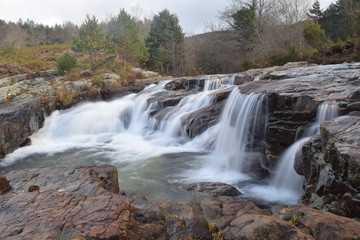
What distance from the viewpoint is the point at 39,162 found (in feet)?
27.2

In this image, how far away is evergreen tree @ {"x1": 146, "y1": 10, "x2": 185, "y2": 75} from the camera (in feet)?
98.9

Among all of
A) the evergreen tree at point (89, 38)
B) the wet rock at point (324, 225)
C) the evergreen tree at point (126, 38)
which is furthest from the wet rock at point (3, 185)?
the evergreen tree at point (126, 38)

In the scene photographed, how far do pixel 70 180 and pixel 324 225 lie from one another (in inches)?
148

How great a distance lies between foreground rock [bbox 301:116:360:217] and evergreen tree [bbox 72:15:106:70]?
21.2 metres

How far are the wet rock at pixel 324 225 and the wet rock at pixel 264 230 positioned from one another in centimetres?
20

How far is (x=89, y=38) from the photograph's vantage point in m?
20.9

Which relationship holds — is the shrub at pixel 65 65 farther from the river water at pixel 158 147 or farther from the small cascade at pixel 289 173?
the small cascade at pixel 289 173

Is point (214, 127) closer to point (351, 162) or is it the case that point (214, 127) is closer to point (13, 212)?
point (351, 162)

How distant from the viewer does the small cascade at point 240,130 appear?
6699 millimetres

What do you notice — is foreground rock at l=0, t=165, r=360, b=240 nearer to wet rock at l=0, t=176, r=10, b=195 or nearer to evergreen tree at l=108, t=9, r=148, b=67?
wet rock at l=0, t=176, r=10, b=195

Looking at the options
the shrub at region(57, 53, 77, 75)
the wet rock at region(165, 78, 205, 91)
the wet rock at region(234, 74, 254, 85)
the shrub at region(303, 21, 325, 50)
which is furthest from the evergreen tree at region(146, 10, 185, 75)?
the wet rock at region(234, 74, 254, 85)

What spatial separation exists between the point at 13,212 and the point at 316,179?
4.20m

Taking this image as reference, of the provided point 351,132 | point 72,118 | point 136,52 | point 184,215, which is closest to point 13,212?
point 184,215

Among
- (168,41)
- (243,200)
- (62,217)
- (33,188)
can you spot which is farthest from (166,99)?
(168,41)
